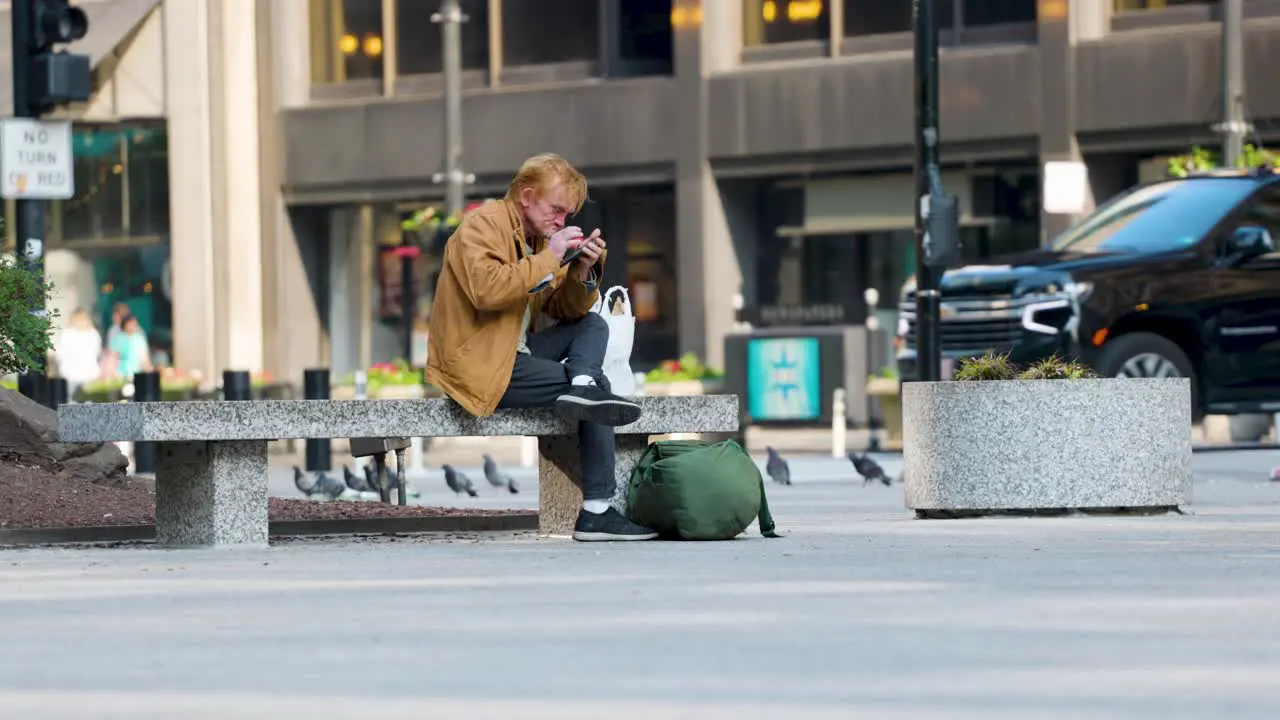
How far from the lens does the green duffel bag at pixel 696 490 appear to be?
38.3 ft

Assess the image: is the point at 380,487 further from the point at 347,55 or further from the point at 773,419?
the point at 347,55

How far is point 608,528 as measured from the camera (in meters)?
11.7

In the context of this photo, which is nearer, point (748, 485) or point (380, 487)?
point (748, 485)

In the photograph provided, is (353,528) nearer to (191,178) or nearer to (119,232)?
(191,178)

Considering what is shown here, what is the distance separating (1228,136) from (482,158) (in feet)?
39.3

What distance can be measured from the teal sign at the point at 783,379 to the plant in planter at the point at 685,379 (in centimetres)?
208

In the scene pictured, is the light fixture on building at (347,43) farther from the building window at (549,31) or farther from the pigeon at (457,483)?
the pigeon at (457,483)

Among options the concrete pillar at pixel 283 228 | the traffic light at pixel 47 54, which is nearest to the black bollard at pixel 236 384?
the traffic light at pixel 47 54

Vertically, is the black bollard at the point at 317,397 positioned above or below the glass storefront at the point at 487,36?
below

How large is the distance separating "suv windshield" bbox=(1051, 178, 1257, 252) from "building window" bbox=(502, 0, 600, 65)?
647 inches

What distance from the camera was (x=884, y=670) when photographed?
6758 millimetres

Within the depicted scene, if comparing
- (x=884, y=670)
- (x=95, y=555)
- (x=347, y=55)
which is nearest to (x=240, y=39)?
(x=347, y=55)

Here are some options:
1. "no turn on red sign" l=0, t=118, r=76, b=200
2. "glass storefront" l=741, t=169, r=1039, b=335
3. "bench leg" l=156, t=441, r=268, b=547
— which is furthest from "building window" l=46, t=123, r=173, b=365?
"bench leg" l=156, t=441, r=268, b=547

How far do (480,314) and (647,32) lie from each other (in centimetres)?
2668
